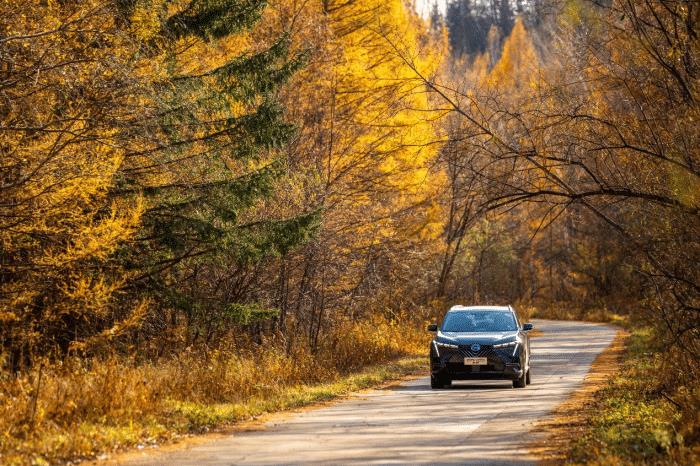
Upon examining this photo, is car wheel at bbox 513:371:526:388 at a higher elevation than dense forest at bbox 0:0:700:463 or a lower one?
lower

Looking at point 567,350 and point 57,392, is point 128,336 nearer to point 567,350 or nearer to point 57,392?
point 57,392

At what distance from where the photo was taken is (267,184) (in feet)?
69.4

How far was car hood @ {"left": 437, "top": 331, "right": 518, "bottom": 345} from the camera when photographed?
71.1 ft

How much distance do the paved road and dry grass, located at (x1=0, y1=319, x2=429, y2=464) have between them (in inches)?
30.5

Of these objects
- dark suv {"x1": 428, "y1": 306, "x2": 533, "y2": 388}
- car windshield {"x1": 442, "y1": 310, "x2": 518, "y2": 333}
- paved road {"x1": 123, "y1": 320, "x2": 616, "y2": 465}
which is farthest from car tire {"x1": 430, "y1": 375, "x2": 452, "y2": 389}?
car windshield {"x1": 442, "y1": 310, "x2": 518, "y2": 333}

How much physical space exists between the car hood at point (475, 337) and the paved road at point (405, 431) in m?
0.97

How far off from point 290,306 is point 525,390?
874cm

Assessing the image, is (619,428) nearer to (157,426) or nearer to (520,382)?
(157,426)

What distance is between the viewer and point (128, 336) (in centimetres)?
2056

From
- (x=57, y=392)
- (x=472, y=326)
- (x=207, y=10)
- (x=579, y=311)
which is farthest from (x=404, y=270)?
(x=579, y=311)

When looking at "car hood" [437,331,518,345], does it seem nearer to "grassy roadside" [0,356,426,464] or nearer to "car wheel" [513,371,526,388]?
"car wheel" [513,371,526,388]

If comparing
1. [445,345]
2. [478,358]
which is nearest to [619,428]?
[478,358]

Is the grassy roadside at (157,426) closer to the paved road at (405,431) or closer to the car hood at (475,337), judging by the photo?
the paved road at (405,431)

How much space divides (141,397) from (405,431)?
3.53 m
